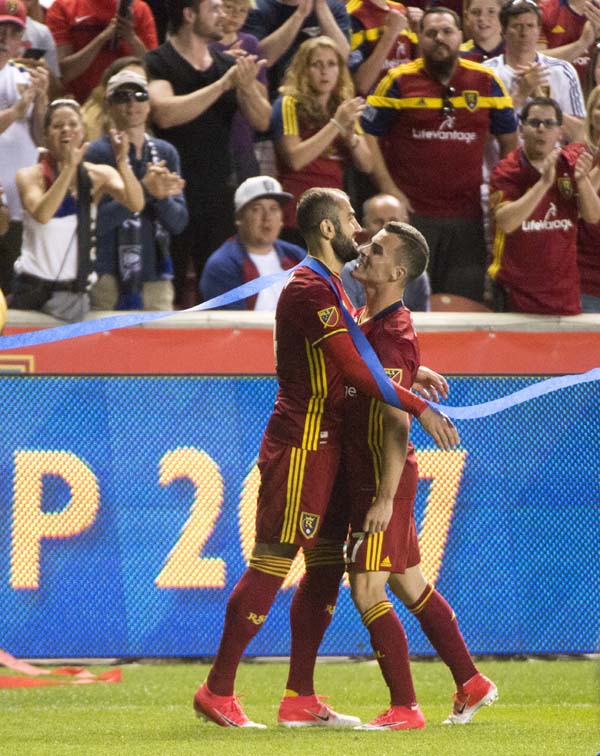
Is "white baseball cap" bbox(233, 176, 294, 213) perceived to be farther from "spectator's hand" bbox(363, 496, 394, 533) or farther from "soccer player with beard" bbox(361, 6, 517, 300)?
"spectator's hand" bbox(363, 496, 394, 533)

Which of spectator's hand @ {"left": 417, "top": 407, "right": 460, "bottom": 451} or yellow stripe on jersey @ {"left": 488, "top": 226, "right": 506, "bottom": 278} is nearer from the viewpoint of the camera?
spectator's hand @ {"left": 417, "top": 407, "right": 460, "bottom": 451}

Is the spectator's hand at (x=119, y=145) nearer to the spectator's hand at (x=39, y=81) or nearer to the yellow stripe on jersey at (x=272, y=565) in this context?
the spectator's hand at (x=39, y=81)

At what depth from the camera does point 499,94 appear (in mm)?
10125

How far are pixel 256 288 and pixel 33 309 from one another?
6.79 feet

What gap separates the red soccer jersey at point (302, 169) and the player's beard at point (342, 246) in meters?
3.64

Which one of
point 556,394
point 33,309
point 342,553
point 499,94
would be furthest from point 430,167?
point 342,553

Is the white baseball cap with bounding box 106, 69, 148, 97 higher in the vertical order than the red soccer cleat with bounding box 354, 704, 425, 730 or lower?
higher

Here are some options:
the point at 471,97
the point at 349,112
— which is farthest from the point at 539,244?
the point at 349,112

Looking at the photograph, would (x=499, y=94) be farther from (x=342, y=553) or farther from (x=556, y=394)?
(x=342, y=553)

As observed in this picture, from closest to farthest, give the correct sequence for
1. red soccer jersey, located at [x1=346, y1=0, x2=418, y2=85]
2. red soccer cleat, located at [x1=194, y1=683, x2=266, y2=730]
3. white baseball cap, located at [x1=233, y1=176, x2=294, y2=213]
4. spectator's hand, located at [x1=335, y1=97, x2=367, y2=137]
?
red soccer cleat, located at [x1=194, y1=683, x2=266, y2=730], white baseball cap, located at [x1=233, y1=176, x2=294, y2=213], spectator's hand, located at [x1=335, y1=97, x2=367, y2=137], red soccer jersey, located at [x1=346, y1=0, x2=418, y2=85]

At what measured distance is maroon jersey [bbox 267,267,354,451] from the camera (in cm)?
599

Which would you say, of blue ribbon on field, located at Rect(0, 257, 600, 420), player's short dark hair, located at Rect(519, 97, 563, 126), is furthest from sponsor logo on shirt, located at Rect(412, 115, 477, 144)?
blue ribbon on field, located at Rect(0, 257, 600, 420)

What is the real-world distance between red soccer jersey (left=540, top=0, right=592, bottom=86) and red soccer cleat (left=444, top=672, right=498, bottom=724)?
656cm

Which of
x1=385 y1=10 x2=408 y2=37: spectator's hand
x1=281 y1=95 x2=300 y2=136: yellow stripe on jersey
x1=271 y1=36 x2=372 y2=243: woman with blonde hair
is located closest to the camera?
x1=271 y1=36 x2=372 y2=243: woman with blonde hair
